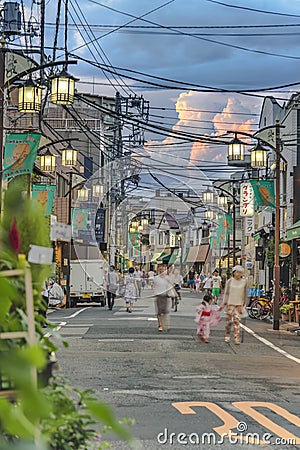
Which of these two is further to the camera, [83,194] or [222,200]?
[222,200]

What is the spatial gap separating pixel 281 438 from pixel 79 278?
1252 inches

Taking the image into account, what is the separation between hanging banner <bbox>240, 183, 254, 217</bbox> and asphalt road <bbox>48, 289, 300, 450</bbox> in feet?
62.6

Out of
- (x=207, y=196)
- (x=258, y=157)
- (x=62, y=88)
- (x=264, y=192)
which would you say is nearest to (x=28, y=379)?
(x=62, y=88)

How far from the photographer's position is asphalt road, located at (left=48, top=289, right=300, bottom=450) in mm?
8094

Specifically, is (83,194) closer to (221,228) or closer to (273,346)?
(221,228)

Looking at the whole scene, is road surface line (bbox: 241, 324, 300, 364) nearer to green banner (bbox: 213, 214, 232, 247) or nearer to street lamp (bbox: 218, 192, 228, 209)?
green banner (bbox: 213, 214, 232, 247)

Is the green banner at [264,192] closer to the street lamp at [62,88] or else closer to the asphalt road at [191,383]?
the asphalt road at [191,383]

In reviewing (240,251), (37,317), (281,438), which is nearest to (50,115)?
(240,251)

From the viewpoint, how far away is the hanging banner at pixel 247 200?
40875 mm

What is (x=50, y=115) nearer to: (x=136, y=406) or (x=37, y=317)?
(x=136, y=406)

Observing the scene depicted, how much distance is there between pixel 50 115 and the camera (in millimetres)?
58719

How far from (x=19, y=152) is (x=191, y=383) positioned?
11569mm

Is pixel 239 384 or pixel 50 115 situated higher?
pixel 50 115

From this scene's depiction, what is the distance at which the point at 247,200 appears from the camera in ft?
135
